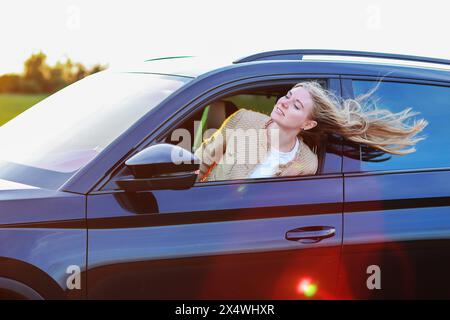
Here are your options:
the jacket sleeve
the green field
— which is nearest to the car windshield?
the jacket sleeve

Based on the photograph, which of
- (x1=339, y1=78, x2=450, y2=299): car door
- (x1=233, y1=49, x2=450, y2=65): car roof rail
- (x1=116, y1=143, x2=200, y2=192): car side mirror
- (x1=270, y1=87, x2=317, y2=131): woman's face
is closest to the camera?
(x1=116, y1=143, x2=200, y2=192): car side mirror

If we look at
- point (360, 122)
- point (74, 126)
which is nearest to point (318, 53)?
point (360, 122)

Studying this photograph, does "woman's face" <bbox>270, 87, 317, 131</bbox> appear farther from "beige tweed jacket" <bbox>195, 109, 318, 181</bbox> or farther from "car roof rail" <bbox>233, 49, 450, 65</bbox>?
"car roof rail" <bbox>233, 49, 450, 65</bbox>

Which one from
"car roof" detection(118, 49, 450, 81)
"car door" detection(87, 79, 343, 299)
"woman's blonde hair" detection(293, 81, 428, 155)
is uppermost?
"car roof" detection(118, 49, 450, 81)

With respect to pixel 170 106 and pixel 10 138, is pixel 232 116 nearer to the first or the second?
pixel 170 106

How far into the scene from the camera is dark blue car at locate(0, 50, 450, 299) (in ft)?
11.4

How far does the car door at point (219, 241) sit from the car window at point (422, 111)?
47cm

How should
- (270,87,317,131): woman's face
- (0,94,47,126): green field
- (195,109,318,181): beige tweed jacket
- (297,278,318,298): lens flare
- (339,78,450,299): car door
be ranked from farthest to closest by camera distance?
(0,94,47,126): green field < (270,87,317,131): woman's face < (195,109,318,181): beige tweed jacket < (339,78,450,299): car door < (297,278,318,298): lens flare

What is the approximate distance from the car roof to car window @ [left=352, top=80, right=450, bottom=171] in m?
0.07

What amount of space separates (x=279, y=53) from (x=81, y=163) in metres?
1.25

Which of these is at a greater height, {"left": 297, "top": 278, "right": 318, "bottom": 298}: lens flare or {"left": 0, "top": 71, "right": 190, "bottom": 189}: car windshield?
{"left": 0, "top": 71, "right": 190, "bottom": 189}: car windshield

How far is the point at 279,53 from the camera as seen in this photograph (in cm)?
436

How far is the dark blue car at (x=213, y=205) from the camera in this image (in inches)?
136
